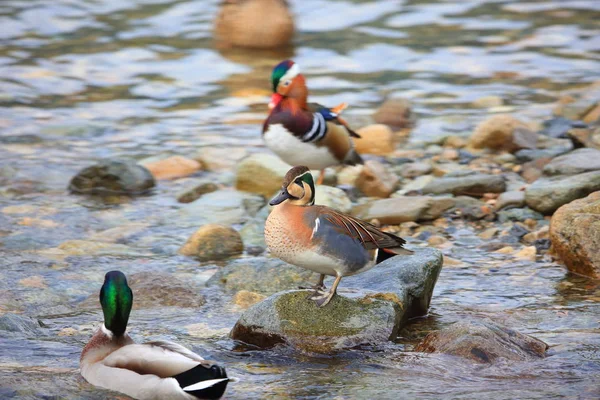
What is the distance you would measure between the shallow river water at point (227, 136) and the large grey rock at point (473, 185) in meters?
0.94

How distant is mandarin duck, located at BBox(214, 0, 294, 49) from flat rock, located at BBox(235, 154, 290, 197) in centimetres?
718

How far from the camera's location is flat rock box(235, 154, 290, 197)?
10.7m

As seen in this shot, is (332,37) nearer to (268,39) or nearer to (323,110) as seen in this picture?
(268,39)

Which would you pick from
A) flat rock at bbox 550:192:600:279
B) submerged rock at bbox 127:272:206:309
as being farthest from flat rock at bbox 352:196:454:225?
submerged rock at bbox 127:272:206:309

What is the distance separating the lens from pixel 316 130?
32.0ft

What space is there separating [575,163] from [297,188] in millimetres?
4747

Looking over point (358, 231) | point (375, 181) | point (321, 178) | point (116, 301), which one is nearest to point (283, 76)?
point (321, 178)

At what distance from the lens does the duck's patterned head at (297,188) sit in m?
6.06

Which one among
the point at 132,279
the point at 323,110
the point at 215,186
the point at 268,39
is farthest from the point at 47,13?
the point at 132,279

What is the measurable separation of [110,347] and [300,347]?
1.29 metres

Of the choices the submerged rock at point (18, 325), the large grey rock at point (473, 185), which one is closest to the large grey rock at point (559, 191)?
the large grey rock at point (473, 185)

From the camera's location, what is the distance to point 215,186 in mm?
11062

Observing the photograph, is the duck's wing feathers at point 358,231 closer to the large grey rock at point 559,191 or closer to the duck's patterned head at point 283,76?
the large grey rock at point 559,191

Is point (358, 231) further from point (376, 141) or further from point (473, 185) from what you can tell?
point (376, 141)
